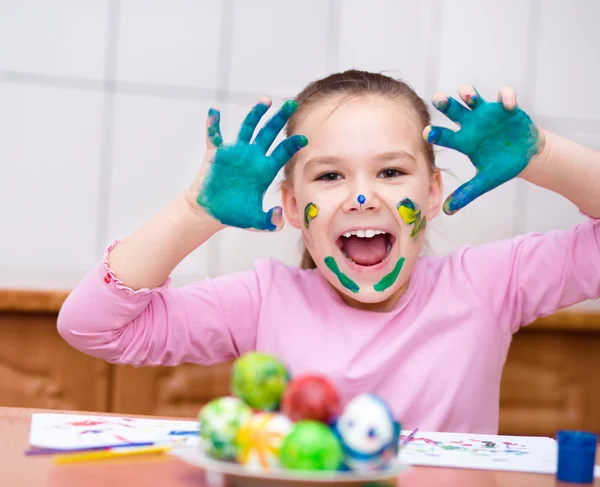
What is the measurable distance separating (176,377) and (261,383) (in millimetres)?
1139

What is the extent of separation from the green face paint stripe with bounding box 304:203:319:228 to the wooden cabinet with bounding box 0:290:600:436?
0.61 meters

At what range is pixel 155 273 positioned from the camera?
1.18 metres

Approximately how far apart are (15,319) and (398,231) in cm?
94

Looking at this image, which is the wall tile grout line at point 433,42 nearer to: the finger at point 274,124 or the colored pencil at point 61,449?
the finger at point 274,124

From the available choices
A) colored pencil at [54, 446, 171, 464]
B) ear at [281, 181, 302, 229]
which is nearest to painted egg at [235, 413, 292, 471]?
colored pencil at [54, 446, 171, 464]

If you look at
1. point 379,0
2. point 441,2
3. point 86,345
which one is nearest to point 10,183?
point 86,345

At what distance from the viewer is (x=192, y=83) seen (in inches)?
71.1

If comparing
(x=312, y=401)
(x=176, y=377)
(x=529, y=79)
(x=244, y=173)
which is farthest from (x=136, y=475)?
(x=529, y=79)

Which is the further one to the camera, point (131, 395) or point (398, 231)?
point (131, 395)

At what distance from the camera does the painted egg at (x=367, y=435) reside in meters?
0.56

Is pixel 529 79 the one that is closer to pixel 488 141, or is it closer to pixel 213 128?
pixel 488 141

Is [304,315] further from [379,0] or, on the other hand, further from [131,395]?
[379,0]

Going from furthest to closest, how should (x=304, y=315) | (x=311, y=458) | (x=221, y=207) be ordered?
(x=304, y=315), (x=221, y=207), (x=311, y=458)

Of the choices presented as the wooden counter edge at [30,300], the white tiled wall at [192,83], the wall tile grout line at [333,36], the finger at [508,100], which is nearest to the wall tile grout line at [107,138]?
the white tiled wall at [192,83]
